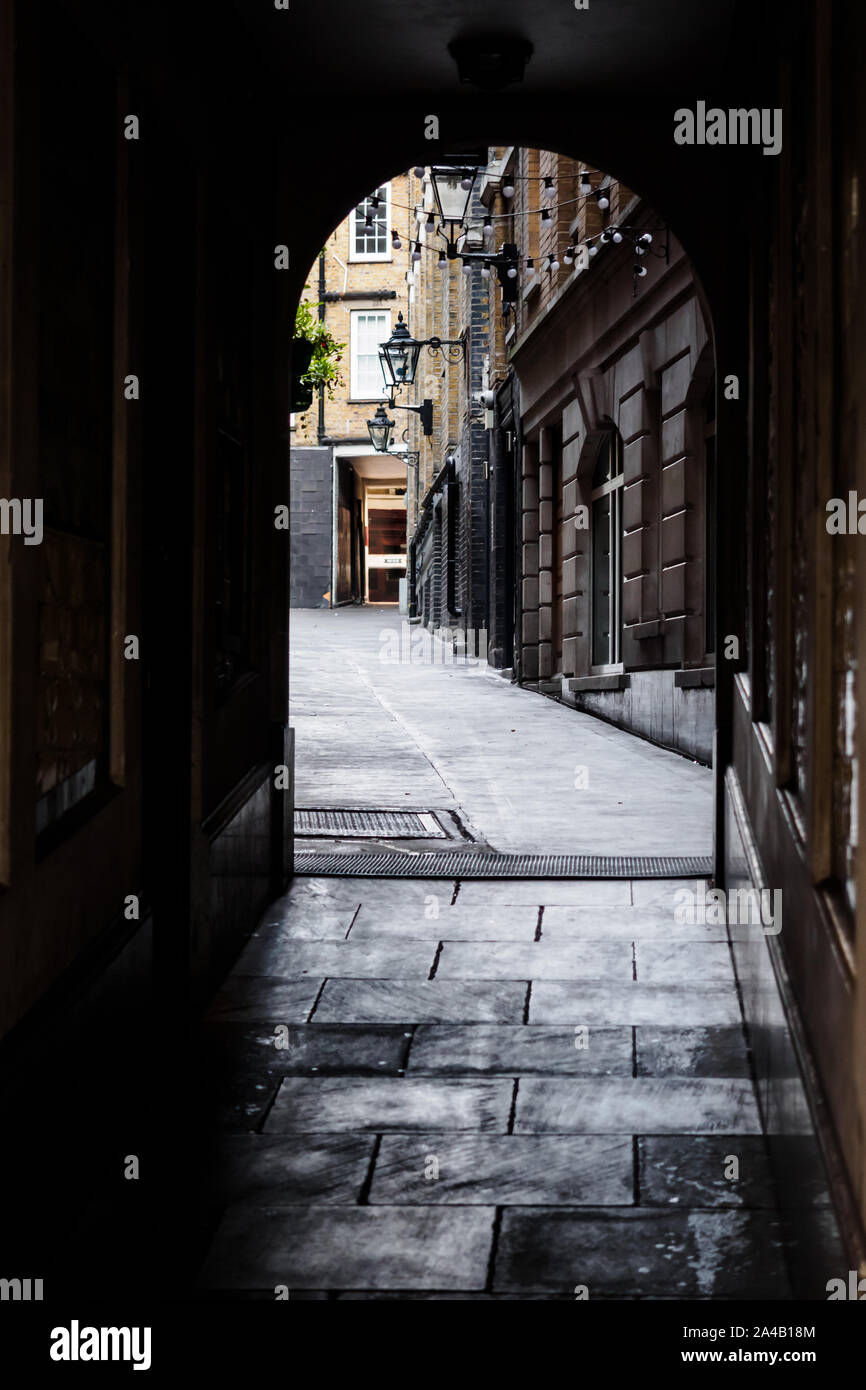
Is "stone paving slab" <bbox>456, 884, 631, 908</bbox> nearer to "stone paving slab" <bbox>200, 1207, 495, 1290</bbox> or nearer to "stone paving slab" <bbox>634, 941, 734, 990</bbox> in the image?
"stone paving slab" <bbox>634, 941, 734, 990</bbox>

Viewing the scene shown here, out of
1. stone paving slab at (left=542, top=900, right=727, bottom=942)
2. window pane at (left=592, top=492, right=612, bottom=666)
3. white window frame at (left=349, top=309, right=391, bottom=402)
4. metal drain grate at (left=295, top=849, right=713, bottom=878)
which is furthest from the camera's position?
white window frame at (left=349, top=309, right=391, bottom=402)

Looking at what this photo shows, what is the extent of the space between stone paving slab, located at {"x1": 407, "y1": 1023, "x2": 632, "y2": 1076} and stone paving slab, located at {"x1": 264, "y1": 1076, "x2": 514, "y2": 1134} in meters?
0.14

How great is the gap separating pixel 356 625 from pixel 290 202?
85.3 ft

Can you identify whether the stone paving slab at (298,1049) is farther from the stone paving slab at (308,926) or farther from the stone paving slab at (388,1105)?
the stone paving slab at (308,926)

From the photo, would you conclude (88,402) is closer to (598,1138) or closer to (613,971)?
(598,1138)

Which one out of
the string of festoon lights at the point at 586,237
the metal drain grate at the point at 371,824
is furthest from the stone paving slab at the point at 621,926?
the string of festoon lights at the point at 586,237

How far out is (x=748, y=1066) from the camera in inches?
181

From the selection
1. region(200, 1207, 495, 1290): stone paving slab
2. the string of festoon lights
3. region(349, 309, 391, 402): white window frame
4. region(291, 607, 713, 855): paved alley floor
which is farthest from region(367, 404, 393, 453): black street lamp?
region(200, 1207, 495, 1290): stone paving slab

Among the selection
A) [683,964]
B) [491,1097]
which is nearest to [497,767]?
[683,964]

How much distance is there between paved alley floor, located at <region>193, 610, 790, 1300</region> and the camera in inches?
132

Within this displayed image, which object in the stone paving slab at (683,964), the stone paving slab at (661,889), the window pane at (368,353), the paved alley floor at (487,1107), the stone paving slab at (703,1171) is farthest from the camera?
the window pane at (368,353)

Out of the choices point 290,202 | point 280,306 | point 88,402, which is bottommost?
point 88,402

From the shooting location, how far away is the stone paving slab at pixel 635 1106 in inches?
164

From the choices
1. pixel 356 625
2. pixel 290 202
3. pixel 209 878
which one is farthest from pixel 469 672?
pixel 209 878
